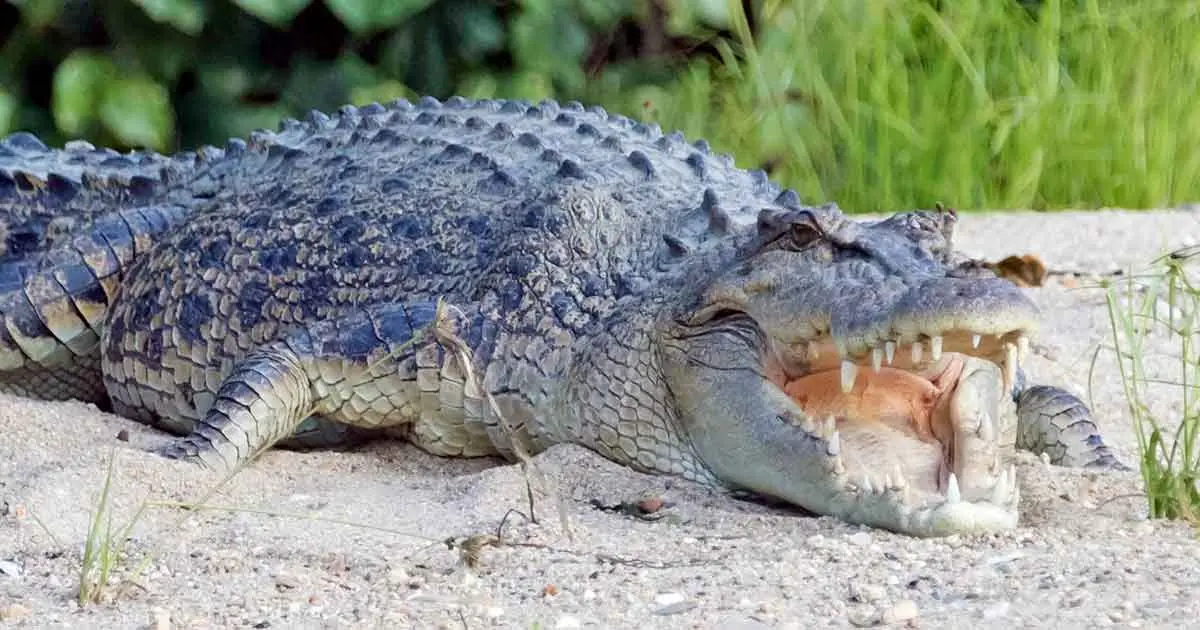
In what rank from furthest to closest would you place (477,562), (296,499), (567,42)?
(567,42) → (296,499) → (477,562)

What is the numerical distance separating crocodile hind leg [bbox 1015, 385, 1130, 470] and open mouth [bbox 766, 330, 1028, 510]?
23.6 inches

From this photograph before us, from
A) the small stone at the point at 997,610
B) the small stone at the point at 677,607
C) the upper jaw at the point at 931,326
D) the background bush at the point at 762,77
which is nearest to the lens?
the small stone at the point at 997,610

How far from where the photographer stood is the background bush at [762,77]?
22.1ft

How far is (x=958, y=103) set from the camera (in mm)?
7352

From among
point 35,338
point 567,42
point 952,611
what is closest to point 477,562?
point 952,611

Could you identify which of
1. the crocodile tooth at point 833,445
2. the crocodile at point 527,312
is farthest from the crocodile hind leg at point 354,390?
the crocodile tooth at point 833,445

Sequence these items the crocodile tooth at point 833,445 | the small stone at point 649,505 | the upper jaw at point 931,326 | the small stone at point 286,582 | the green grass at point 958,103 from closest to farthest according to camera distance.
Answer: the small stone at point 286,582, the upper jaw at point 931,326, the crocodile tooth at point 833,445, the small stone at point 649,505, the green grass at point 958,103

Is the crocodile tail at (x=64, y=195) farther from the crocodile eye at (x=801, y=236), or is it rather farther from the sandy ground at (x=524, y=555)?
the crocodile eye at (x=801, y=236)

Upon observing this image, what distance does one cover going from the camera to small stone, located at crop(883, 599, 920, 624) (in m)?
2.79

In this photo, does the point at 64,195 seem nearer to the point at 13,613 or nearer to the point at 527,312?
the point at 527,312

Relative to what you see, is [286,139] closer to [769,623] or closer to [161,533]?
[161,533]

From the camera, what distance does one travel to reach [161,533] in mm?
3439

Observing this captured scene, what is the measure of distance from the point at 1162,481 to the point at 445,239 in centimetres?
183

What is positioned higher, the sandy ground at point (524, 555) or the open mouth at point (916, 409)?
the open mouth at point (916, 409)
